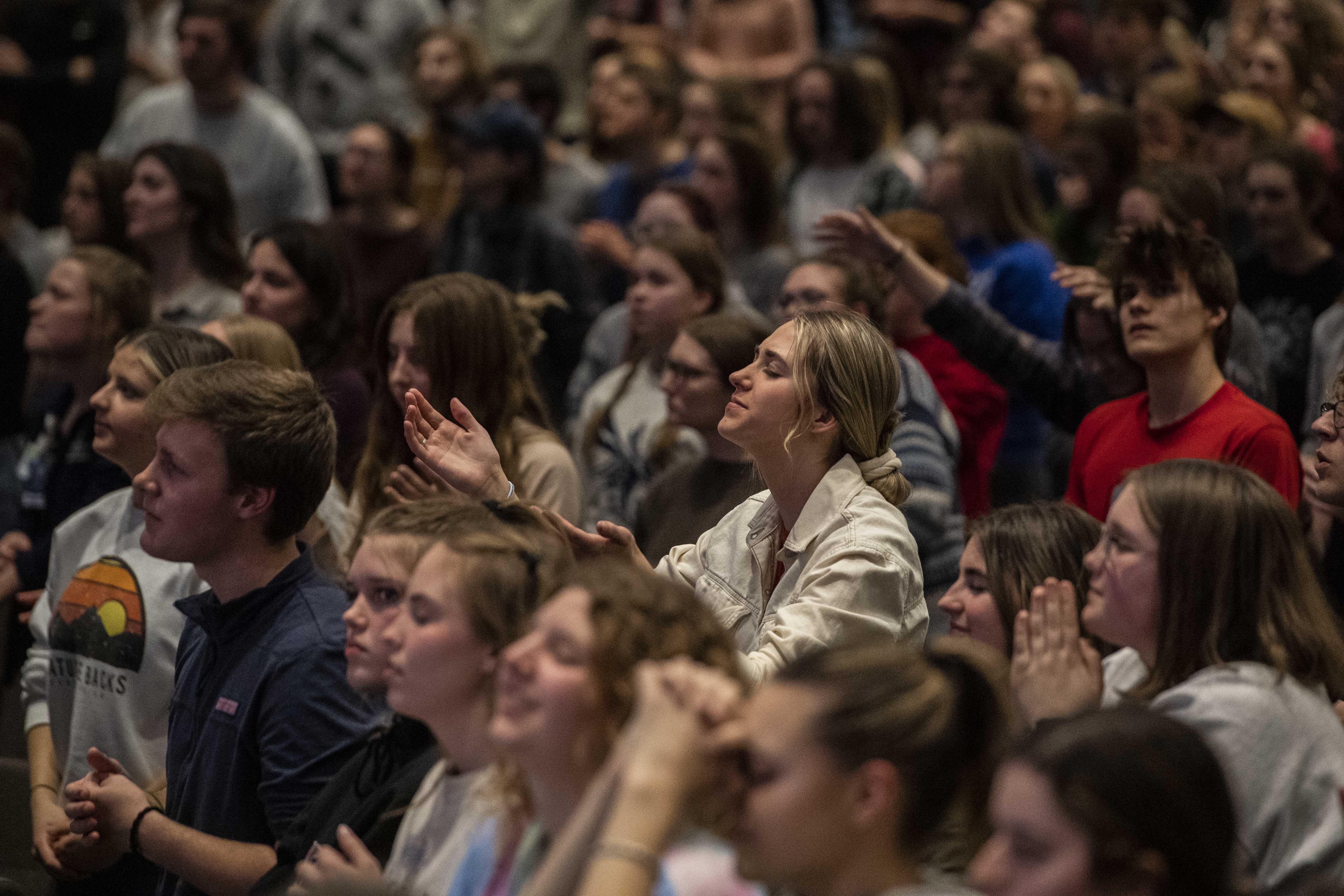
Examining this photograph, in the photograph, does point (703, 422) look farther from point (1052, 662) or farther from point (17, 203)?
point (17, 203)

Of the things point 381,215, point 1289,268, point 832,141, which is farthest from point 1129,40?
point 381,215

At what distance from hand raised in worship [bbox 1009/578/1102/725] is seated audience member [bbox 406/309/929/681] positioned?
10.1 inches

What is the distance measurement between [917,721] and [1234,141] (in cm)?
515

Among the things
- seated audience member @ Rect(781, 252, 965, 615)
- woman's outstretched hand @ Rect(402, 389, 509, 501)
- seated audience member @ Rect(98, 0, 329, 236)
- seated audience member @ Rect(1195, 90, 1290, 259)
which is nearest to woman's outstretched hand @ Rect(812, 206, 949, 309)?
seated audience member @ Rect(781, 252, 965, 615)

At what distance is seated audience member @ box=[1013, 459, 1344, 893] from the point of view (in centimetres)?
228

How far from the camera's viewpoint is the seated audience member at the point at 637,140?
7316 mm

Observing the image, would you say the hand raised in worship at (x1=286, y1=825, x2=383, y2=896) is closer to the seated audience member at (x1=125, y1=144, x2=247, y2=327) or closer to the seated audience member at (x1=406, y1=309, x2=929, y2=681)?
the seated audience member at (x1=406, y1=309, x2=929, y2=681)

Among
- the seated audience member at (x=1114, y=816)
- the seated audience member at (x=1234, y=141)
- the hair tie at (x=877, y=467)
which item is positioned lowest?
the seated audience member at (x=1234, y=141)

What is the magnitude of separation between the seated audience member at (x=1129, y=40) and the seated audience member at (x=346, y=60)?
372 centimetres

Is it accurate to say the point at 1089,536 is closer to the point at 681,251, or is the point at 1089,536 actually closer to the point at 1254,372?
the point at 1254,372

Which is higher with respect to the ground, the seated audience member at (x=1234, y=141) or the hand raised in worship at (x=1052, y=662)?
the hand raised in worship at (x=1052, y=662)

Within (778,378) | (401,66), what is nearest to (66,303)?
(778,378)

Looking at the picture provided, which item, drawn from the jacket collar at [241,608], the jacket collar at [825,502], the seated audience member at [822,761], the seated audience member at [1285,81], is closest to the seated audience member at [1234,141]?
the seated audience member at [1285,81]

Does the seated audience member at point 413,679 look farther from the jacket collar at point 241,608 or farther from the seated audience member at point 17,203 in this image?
the seated audience member at point 17,203
